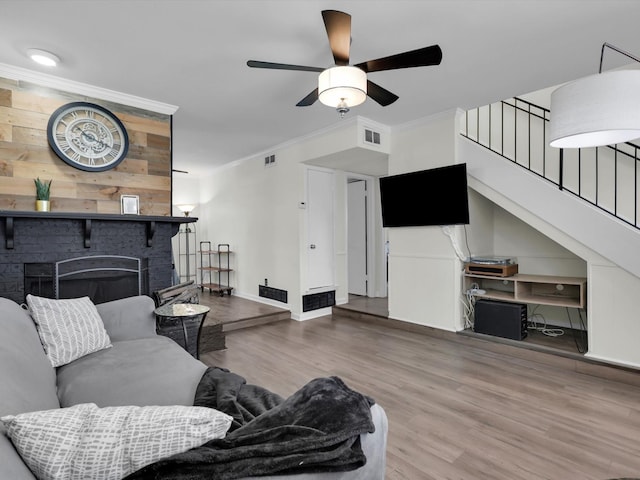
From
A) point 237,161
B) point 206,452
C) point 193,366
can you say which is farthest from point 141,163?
point 206,452

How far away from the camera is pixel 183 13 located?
7.18ft

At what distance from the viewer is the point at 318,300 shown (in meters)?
5.28

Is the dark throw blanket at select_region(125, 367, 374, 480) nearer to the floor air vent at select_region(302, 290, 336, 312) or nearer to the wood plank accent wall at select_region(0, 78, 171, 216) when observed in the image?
the wood plank accent wall at select_region(0, 78, 171, 216)

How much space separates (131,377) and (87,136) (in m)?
2.51

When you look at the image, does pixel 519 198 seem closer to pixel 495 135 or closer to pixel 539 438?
pixel 495 135

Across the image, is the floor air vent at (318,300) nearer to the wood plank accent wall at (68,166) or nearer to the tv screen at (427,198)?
the tv screen at (427,198)

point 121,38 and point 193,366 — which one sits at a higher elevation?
point 121,38

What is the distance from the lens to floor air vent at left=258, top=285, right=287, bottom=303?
536cm

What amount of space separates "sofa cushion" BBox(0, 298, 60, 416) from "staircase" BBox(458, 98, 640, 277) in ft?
13.0

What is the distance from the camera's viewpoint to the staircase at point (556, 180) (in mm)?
3016

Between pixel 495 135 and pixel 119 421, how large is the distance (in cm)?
491

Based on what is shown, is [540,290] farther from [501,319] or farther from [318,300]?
[318,300]

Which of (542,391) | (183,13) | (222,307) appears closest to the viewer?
(183,13)

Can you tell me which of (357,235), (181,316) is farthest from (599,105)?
(357,235)
